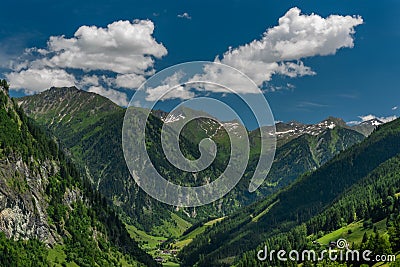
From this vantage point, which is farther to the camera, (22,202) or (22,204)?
(22,202)

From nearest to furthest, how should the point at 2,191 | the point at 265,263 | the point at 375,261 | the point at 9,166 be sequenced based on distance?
the point at 375,261
the point at 2,191
the point at 9,166
the point at 265,263

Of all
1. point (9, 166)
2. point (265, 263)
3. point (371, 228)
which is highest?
point (9, 166)

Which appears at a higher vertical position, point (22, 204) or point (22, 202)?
point (22, 202)

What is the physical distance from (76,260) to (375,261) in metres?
130

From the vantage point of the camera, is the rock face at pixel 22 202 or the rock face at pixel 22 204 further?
the rock face at pixel 22 202

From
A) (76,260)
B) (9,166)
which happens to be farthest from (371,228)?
(9,166)

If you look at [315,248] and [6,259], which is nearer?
[6,259]

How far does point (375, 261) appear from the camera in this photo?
311 feet

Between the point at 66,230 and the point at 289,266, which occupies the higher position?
the point at 66,230

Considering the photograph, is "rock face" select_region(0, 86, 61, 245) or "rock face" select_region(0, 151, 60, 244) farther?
"rock face" select_region(0, 86, 61, 245)

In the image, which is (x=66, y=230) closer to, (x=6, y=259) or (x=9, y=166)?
(x=9, y=166)

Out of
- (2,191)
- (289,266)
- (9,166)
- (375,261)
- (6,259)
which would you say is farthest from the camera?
(9,166)

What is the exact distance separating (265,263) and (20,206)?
110 metres

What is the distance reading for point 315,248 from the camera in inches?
7357
